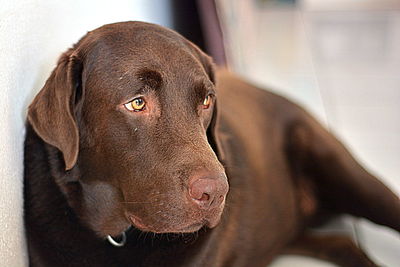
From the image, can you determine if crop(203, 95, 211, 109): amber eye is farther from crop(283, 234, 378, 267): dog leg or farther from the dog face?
crop(283, 234, 378, 267): dog leg

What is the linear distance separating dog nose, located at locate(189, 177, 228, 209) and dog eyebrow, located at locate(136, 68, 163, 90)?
27 centimetres

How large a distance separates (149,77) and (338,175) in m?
1.20

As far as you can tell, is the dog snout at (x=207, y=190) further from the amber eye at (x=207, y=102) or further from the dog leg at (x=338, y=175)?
the dog leg at (x=338, y=175)

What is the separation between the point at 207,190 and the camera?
5.17 ft

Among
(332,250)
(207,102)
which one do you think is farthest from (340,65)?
(207,102)

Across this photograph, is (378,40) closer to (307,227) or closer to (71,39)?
(307,227)

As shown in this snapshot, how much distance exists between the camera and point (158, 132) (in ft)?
5.56

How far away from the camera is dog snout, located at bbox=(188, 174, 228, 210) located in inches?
62.1

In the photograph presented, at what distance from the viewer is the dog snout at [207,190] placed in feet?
5.17

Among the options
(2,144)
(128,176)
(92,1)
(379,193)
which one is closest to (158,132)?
(128,176)

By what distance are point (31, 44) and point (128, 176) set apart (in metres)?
0.49

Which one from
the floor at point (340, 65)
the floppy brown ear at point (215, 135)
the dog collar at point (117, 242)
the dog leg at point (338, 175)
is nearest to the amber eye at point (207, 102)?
the floppy brown ear at point (215, 135)

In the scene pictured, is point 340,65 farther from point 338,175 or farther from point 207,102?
point 207,102

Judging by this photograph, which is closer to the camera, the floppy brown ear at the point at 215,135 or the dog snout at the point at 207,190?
the dog snout at the point at 207,190
